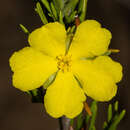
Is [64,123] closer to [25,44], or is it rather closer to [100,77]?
[100,77]

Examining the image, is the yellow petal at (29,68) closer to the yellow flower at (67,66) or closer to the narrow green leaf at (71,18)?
the yellow flower at (67,66)

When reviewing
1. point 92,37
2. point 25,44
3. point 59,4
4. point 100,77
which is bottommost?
point 25,44

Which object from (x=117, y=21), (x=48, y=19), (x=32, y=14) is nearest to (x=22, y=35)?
(x=32, y=14)

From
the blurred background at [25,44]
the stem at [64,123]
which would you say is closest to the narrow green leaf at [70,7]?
the stem at [64,123]

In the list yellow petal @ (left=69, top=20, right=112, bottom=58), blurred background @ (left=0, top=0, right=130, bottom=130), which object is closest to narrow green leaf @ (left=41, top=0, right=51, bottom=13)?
yellow petal @ (left=69, top=20, right=112, bottom=58)

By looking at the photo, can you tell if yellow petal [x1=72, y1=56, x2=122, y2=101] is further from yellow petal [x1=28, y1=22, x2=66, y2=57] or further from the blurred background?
the blurred background

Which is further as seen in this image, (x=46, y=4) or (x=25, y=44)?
(x=25, y=44)

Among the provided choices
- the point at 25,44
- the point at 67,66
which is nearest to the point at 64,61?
the point at 67,66
